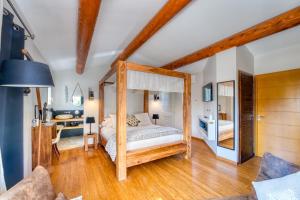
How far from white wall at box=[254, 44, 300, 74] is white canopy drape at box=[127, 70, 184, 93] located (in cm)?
202

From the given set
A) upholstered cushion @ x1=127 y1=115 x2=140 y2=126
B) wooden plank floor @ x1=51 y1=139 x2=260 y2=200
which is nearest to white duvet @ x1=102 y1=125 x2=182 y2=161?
wooden plank floor @ x1=51 y1=139 x2=260 y2=200

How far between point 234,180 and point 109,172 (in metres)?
2.31

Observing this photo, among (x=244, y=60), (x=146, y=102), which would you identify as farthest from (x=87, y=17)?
(x=146, y=102)

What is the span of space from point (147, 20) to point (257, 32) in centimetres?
192

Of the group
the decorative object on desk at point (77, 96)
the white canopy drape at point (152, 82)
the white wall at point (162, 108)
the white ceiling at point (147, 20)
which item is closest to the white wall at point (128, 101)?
the white wall at point (162, 108)

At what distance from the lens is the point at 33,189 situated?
2.88ft

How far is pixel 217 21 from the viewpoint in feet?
7.90

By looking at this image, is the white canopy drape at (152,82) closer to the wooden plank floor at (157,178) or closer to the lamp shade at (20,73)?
the lamp shade at (20,73)

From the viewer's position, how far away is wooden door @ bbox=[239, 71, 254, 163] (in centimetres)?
314

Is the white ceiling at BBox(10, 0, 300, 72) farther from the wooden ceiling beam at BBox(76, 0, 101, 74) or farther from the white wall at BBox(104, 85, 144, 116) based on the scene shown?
the white wall at BBox(104, 85, 144, 116)

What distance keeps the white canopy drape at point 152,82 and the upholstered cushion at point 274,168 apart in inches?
83.9

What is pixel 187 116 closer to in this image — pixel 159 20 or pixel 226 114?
pixel 226 114

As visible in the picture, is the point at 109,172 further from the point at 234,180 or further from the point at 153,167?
the point at 234,180

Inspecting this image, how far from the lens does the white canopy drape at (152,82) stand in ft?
8.91
